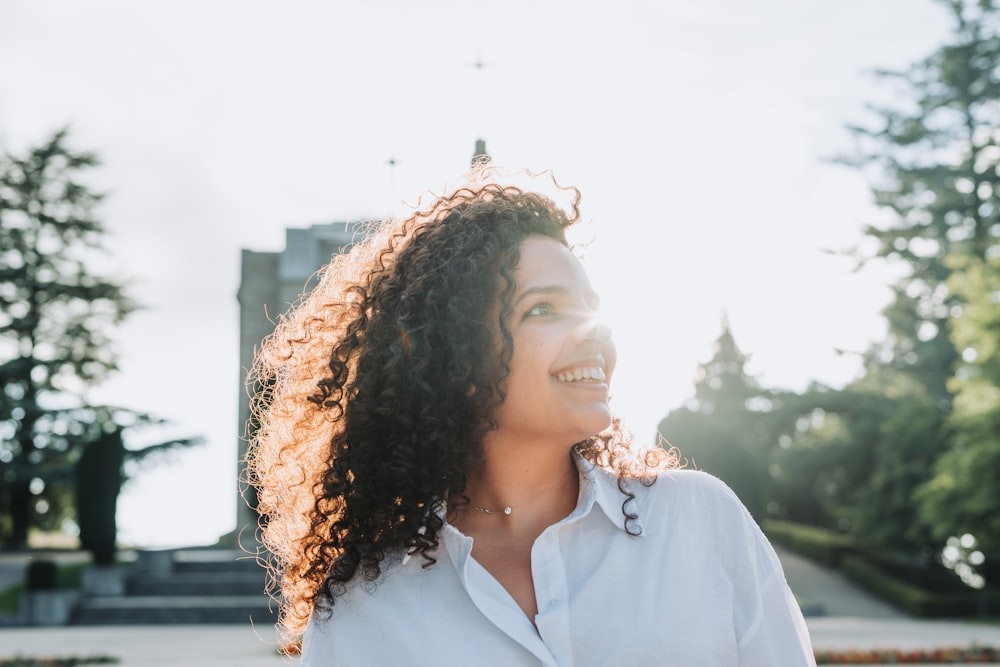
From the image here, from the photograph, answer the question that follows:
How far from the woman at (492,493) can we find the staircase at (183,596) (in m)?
14.3

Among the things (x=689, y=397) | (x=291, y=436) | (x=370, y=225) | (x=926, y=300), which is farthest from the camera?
(x=689, y=397)

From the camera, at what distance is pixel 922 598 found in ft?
70.2

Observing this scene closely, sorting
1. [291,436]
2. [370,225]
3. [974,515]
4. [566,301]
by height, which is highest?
[370,225]

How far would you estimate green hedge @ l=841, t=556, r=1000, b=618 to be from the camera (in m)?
21.4

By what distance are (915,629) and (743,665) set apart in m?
16.3

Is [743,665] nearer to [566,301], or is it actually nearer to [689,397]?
[566,301]

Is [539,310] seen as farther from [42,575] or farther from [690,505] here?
[42,575]

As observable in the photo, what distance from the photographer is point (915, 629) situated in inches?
663

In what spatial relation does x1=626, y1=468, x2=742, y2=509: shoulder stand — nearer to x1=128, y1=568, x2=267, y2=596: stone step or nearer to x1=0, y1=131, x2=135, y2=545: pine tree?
x1=128, y1=568, x2=267, y2=596: stone step

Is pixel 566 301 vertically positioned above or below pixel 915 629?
above

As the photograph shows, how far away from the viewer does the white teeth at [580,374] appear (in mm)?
2268

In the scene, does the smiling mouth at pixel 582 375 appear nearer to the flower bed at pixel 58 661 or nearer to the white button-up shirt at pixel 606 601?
the white button-up shirt at pixel 606 601

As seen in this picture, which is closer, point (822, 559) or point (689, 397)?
point (822, 559)

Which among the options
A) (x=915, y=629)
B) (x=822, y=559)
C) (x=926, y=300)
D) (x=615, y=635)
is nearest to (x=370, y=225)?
(x=615, y=635)
